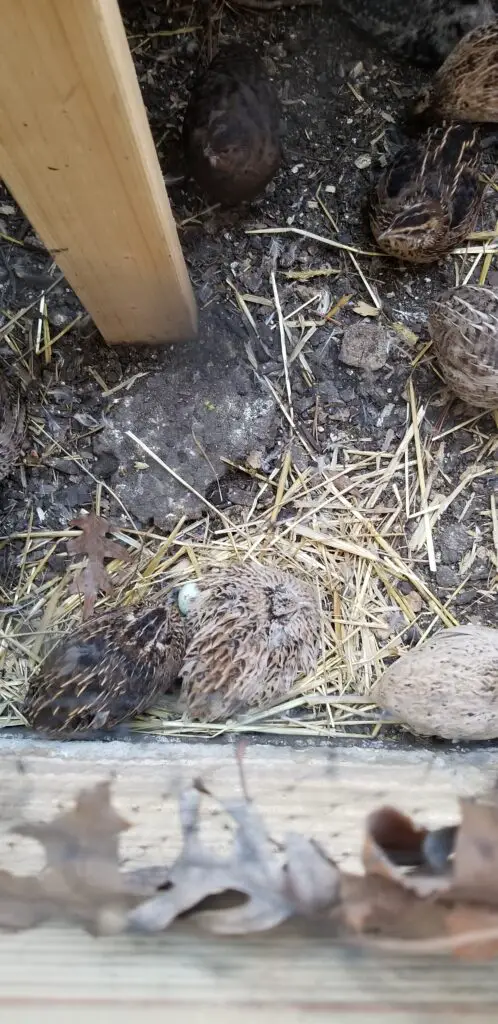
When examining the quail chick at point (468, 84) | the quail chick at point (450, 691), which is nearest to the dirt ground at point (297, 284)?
the quail chick at point (468, 84)

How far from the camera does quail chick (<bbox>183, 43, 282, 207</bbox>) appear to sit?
76.8 inches

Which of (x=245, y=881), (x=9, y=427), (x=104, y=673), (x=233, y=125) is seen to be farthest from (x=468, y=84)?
(x=245, y=881)

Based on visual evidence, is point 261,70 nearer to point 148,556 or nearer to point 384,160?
point 384,160

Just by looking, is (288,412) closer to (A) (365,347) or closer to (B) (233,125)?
(A) (365,347)

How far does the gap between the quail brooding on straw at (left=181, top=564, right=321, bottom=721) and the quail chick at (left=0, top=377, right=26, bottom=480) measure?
0.69 m

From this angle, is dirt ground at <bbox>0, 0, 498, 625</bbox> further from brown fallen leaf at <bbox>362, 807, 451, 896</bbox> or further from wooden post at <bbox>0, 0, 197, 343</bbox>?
brown fallen leaf at <bbox>362, 807, 451, 896</bbox>

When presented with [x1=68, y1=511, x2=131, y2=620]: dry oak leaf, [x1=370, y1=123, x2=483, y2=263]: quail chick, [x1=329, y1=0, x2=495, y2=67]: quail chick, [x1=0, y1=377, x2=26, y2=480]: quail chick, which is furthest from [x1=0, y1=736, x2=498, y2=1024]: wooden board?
[x1=329, y1=0, x2=495, y2=67]: quail chick

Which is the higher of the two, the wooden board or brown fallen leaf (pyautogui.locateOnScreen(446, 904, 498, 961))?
the wooden board

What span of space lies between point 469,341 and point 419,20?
3.62 feet

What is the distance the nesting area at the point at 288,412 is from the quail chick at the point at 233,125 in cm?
18

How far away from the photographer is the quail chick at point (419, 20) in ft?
7.25

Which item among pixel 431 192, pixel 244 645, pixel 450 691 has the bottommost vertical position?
pixel 450 691

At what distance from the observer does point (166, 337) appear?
6.95 feet

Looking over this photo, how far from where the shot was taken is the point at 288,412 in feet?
7.18
